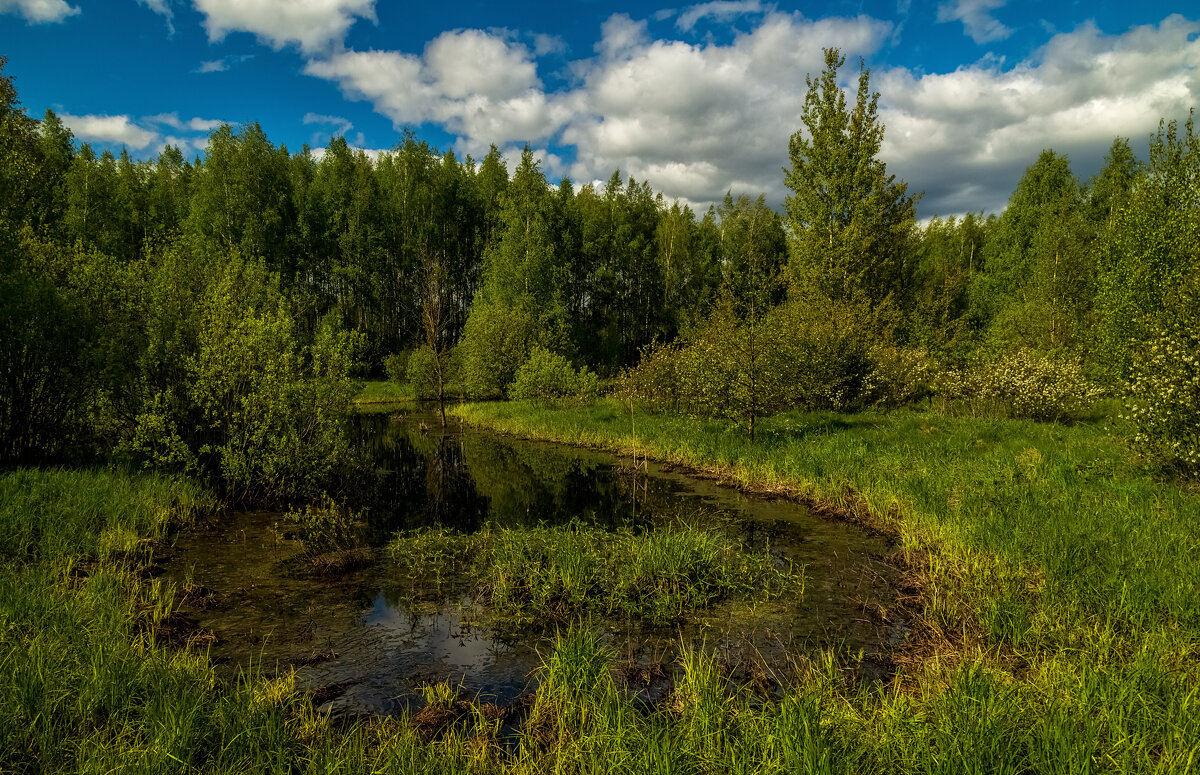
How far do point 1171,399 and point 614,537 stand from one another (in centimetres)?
1170

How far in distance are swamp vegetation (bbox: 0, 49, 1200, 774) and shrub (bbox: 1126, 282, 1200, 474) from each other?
0.29 ft

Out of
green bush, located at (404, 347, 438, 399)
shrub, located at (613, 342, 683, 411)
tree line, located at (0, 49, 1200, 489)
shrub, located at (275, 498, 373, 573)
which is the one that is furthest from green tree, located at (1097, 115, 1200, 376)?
green bush, located at (404, 347, 438, 399)

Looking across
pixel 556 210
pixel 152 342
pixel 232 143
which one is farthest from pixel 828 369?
pixel 232 143

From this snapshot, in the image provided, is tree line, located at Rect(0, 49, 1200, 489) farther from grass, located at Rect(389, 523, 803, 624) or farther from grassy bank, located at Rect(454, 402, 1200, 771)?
grass, located at Rect(389, 523, 803, 624)

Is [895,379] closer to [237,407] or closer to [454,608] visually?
[454,608]

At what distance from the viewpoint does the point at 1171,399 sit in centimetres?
1197

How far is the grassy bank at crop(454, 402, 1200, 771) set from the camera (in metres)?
5.23

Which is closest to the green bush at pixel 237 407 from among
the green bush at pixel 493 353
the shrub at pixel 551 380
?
the shrub at pixel 551 380

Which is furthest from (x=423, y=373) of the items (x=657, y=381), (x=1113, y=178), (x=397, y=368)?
(x=1113, y=178)

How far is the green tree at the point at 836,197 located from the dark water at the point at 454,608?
895 inches

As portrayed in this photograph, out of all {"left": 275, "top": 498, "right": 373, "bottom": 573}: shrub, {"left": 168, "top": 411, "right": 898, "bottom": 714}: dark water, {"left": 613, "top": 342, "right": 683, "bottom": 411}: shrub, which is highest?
{"left": 613, "top": 342, "right": 683, "bottom": 411}: shrub

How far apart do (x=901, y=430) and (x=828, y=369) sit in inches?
238

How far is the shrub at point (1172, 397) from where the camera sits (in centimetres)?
1178

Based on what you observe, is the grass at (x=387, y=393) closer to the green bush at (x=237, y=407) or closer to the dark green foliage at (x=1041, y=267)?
the green bush at (x=237, y=407)
